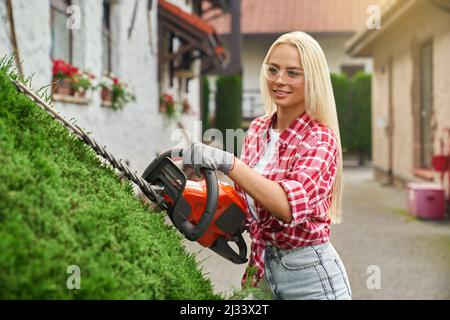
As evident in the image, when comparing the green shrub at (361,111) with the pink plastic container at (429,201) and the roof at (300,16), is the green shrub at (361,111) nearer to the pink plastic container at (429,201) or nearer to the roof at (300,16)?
the roof at (300,16)

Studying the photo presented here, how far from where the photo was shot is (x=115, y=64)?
35.2 ft

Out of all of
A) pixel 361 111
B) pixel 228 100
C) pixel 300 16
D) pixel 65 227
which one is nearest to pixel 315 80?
pixel 65 227

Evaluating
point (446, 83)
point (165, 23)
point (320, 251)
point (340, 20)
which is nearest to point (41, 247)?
point (320, 251)

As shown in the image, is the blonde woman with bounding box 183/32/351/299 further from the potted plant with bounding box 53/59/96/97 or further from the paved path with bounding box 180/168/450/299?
the potted plant with bounding box 53/59/96/97

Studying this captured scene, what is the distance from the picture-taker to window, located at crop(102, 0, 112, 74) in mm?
10506

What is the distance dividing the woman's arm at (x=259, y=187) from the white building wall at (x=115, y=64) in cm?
426

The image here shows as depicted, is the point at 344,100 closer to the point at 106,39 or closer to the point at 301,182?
the point at 106,39

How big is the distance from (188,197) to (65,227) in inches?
29.9

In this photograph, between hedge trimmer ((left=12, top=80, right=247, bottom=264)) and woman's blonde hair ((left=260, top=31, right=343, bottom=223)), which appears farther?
woman's blonde hair ((left=260, top=31, right=343, bottom=223))

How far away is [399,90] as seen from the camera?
14.8 metres

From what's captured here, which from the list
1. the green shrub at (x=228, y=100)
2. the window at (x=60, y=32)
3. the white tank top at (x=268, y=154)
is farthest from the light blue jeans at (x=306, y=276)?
the green shrub at (x=228, y=100)

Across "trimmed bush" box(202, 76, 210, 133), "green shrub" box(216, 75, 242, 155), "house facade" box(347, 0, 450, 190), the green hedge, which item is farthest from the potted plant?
"green shrub" box(216, 75, 242, 155)

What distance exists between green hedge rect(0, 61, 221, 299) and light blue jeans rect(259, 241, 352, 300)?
1.84 feet
